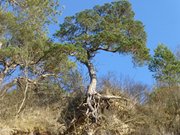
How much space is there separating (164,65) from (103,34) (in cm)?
713

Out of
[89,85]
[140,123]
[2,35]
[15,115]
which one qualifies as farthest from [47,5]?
[140,123]

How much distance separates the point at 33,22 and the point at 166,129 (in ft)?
26.2

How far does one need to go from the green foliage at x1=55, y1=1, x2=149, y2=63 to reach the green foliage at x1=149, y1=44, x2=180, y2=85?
3.98m

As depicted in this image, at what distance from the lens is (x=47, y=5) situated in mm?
20391

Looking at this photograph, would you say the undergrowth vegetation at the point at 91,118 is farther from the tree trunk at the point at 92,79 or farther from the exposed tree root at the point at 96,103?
the tree trunk at the point at 92,79

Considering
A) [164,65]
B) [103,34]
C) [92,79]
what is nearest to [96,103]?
[92,79]

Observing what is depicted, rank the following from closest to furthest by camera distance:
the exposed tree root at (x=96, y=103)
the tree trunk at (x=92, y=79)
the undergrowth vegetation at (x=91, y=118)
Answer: the undergrowth vegetation at (x=91, y=118)
the exposed tree root at (x=96, y=103)
the tree trunk at (x=92, y=79)

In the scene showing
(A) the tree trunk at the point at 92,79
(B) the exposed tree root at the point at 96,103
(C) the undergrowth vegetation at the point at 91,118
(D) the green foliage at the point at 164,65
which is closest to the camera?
(C) the undergrowth vegetation at the point at 91,118

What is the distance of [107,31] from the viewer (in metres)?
19.8

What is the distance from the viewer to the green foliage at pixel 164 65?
2423 cm

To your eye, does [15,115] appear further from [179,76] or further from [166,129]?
[179,76]

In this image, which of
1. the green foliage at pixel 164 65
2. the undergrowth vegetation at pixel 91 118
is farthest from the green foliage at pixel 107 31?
the green foliage at pixel 164 65

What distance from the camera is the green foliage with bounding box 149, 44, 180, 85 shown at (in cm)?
2423

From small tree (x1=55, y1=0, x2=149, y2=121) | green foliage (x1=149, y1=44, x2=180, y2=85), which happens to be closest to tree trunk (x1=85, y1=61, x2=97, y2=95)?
small tree (x1=55, y1=0, x2=149, y2=121)
